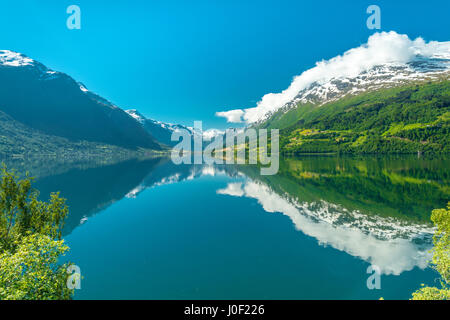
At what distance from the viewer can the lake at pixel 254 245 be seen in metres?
23.5

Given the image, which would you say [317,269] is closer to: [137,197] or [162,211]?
[162,211]

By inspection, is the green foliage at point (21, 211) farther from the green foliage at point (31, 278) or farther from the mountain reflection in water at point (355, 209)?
the mountain reflection in water at point (355, 209)

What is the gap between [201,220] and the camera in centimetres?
4650

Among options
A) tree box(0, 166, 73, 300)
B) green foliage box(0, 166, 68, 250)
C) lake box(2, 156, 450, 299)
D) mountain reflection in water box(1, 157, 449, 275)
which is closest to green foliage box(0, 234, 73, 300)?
tree box(0, 166, 73, 300)

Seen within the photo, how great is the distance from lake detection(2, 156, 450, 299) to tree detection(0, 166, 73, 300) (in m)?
7.97

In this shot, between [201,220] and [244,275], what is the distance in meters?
22.3

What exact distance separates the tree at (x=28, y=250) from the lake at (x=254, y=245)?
7971 millimetres

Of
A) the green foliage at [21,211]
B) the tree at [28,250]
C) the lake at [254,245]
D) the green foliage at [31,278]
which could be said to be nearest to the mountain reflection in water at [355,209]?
the lake at [254,245]

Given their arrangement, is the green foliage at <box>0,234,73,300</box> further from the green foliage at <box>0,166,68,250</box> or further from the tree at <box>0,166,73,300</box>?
the green foliage at <box>0,166,68,250</box>

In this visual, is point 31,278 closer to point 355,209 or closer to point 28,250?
→ point 28,250

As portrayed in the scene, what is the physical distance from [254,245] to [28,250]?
26.1 meters

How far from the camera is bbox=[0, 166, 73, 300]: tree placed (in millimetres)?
13609

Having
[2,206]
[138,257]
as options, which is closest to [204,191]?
[138,257]
